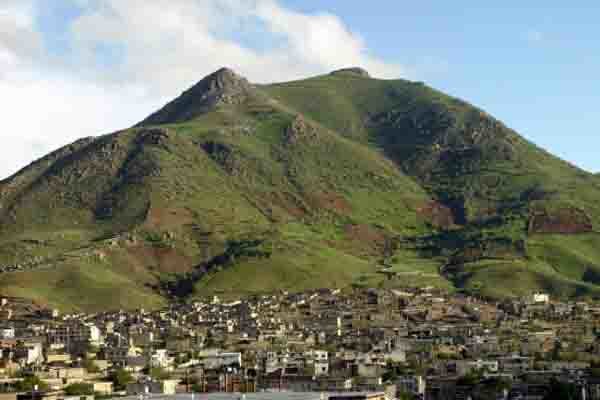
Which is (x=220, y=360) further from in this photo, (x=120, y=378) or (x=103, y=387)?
(x=103, y=387)

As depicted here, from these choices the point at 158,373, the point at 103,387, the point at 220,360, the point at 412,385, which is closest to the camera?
the point at 103,387

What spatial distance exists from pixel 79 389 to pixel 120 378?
15.1m

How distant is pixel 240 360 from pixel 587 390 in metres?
48.3

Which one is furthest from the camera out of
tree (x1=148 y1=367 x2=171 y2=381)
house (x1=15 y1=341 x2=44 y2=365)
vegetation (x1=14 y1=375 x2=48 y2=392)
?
house (x1=15 y1=341 x2=44 y2=365)

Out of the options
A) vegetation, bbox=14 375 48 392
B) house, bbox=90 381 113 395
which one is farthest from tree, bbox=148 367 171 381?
vegetation, bbox=14 375 48 392

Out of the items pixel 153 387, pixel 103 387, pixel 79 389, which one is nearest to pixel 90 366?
pixel 103 387

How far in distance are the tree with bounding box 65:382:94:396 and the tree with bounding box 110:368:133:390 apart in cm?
500

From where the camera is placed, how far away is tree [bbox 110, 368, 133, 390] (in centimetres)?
14473

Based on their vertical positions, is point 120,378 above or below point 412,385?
above

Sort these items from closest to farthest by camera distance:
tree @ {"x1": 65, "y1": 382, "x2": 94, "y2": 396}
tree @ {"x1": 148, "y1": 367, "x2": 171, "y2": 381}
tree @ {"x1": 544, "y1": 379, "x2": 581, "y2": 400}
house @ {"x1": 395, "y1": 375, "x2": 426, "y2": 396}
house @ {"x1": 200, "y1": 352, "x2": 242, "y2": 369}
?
tree @ {"x1": 65, "y1": 382, "x2": 94, "y2": 396} < tree @ {"x1": 544, "y1": 379, "x2": 581, "y2": 400} < house @ {"x1": 395, "y1": 375, "x2": 426, "y2": 396} < tree @ {"x1": 148, "y1": 367, "x2": 171, "y2": 381} < house @ {"x1": 200, "y1": 352, "x2": 242, "y2": 369}

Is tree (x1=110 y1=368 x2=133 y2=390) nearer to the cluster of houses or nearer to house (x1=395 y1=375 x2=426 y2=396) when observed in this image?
the cluster of houses

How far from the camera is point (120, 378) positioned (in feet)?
488

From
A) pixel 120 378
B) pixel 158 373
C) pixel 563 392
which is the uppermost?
pixel 158 373

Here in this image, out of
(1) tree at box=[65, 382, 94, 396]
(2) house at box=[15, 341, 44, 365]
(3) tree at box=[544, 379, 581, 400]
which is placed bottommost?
(3) tree at box=[544, 379, 581, 400]
